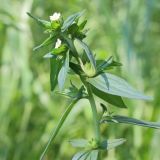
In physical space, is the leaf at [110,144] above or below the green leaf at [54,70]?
below

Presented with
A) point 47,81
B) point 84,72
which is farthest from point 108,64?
point 47,81

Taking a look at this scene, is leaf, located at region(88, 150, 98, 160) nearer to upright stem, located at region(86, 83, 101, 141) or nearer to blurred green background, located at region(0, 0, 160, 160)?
upright stem, located at region(86, 83, 101, 141)

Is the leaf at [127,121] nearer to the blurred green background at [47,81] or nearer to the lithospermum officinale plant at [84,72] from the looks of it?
the lithospermum officinale plant at [84,72]

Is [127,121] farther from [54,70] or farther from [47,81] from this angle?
[47,81]

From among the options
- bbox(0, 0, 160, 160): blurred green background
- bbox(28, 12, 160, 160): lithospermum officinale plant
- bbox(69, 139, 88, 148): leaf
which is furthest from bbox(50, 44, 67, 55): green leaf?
bbox(0, 0, 160, 160): blurred green background

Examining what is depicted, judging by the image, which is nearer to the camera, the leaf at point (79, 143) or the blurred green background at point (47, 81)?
the leaf at point (79, 143)

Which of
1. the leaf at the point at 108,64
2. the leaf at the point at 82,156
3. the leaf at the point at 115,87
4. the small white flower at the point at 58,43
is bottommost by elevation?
the leaf at the point at 82,156

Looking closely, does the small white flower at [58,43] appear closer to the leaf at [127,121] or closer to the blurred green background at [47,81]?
the leaf at [127,121]

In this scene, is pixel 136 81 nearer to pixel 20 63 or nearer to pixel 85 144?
pixel 20 63

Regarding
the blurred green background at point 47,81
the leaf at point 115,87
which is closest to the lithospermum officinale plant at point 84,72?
the leaf at point 115,87
